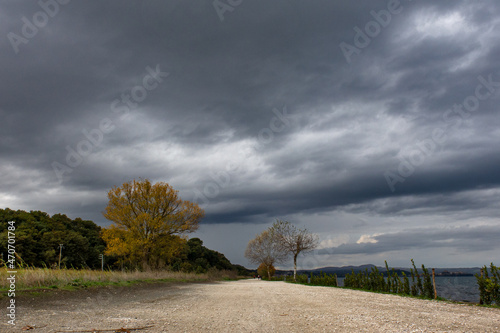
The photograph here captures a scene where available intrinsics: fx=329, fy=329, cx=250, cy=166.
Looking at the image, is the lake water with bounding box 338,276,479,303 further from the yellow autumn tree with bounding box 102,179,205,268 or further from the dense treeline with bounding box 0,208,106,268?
the dense treeline with bounding box 0,208,106,268

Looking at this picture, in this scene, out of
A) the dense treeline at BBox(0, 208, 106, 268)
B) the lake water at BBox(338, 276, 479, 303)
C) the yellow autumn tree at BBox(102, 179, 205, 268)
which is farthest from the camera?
the dense treeline at BBox(0, 208, 106, 268)

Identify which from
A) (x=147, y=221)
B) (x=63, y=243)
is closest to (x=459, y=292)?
(x=147, y=221)

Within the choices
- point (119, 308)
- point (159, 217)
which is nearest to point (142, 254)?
point (159, 217)

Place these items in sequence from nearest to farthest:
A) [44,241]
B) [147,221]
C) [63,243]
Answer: [147,221] → [44,241] → [63,243]

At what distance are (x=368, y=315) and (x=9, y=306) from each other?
9.66m

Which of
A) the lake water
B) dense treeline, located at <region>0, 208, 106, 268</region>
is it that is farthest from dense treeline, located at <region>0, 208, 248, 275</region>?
the lake water

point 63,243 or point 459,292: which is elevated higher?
point 63,243

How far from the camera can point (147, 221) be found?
A: 34.2 meters

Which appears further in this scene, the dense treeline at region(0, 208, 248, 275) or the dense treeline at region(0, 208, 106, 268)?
the dense treeline at region(0, 208, 106, 268)

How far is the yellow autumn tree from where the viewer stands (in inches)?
1337

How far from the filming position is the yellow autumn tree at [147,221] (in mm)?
33969

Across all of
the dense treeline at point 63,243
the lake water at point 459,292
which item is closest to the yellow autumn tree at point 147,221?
the dense treeline at point 63,243

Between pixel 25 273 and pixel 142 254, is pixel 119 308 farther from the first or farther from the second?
pixel 142 254

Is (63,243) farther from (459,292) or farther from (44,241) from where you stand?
(459,292)
